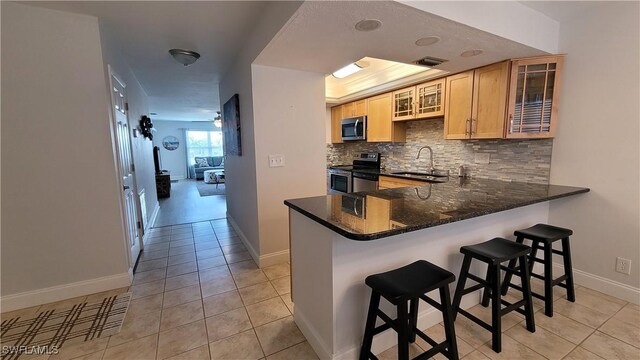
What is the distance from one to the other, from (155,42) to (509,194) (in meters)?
3.53

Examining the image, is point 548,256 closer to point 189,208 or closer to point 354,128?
point 354,128

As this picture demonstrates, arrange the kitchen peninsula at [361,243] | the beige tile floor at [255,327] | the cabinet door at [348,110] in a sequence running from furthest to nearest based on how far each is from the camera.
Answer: the cabinet door at [348,110], the beige tile floor at [255,327], the kitchen peninsula at [361,243]

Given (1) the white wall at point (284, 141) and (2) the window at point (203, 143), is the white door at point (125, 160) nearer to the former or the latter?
(1) the white wall at point (284, 141)

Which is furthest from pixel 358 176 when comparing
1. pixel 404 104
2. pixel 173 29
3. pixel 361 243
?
pixel 173 29

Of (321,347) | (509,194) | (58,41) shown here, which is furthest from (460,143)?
(58,41)

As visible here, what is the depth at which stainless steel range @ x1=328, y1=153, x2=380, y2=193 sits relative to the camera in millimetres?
4051

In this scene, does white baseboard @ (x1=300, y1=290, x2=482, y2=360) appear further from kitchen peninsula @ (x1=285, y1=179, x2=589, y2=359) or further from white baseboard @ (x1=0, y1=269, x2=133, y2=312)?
white baseboard @ (x1=0, y1=269, x2=133, y2=312)

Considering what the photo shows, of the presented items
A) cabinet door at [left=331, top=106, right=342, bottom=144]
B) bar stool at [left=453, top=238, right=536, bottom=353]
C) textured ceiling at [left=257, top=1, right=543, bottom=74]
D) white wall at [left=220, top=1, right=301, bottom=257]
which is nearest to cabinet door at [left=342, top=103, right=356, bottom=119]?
cabinet door at [left=331, top=106, right=342, bottom=144]

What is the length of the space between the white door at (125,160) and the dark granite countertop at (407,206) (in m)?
1.93

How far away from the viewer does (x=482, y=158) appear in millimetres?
3045

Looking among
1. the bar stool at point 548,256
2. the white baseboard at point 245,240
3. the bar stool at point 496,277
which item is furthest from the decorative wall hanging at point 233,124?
the bar stool at point 548,256

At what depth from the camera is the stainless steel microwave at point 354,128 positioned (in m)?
4.32

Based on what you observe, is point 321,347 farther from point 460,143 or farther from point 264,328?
point 460,143

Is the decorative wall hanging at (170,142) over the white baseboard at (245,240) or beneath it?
over
